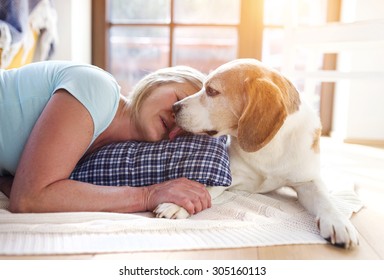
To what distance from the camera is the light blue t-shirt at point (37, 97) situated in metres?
1.18

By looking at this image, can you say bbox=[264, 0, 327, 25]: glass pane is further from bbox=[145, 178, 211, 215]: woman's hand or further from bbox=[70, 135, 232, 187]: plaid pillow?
bbox=[145, 178, 211, 215]: woman's hand

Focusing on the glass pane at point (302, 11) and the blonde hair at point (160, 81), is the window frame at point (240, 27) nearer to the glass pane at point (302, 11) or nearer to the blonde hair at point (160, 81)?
the glass pane at point (302, 11)

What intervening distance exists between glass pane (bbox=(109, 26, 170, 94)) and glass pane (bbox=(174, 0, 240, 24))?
17cm

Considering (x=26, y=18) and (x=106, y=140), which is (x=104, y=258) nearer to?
(x=106, y=140)

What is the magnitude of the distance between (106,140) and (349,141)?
6.53ft

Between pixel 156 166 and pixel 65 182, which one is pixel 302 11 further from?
pixel 65 182

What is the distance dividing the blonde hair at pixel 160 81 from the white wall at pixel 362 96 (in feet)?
5.65

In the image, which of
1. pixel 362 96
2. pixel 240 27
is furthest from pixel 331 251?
pixel 240 27

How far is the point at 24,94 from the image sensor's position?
1.23 metres

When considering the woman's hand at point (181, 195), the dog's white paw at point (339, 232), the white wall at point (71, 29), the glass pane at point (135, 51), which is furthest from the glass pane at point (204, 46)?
the dog's white paw at point (339, 232)

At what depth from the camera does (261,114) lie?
1.21 m

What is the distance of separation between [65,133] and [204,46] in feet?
7.73

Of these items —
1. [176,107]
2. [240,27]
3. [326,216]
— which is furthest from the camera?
[240,27]

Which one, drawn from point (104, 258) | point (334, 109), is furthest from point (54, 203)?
point (334, 109)
